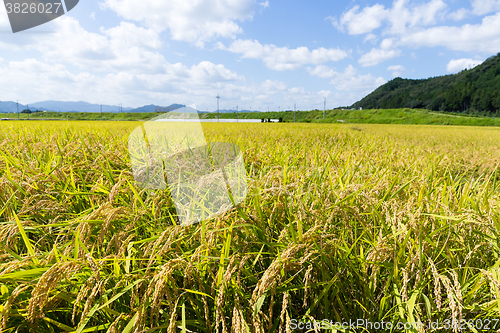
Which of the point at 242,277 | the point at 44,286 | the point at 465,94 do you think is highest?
the point at 465,94

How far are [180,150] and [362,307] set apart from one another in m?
2.58

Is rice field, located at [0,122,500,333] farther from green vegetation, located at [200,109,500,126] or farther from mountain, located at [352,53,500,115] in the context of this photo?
mountain, located at [352,53,500,115]

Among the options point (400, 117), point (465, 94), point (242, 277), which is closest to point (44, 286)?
point (242, 277)

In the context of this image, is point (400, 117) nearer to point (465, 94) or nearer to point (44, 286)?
point (44, 286)

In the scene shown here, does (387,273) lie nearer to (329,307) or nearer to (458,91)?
(329,307)

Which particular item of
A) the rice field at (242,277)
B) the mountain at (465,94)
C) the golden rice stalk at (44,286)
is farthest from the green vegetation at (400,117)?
the mountain at (465,94)

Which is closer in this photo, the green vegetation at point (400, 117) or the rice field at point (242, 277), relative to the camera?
the rice field at point (242, 277)

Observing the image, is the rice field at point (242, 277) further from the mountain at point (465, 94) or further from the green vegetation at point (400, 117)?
the mountain at point (465, 94)

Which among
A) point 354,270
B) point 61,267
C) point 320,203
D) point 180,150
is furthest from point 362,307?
point 180,150

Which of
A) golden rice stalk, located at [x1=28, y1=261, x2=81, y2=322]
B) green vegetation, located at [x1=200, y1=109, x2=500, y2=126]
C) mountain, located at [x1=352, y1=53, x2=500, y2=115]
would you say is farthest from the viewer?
mountain, located at [x1=352, y1=53, x2=500, y2=115]

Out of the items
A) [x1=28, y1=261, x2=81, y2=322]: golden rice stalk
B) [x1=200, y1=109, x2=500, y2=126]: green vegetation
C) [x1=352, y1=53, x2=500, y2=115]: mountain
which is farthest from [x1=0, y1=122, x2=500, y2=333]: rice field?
[x1=352, y1=53, x2=500, y2=115]: mountain

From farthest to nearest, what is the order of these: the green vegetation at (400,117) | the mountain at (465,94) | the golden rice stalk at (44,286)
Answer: the mountain at (465,94), the green vegetation at (400,117), the golden rice stalk at (44,286)

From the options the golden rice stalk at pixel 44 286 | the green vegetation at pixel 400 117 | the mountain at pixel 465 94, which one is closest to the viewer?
the golden rice stalk at pixel 44 286

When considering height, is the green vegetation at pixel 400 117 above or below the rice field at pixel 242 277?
above
